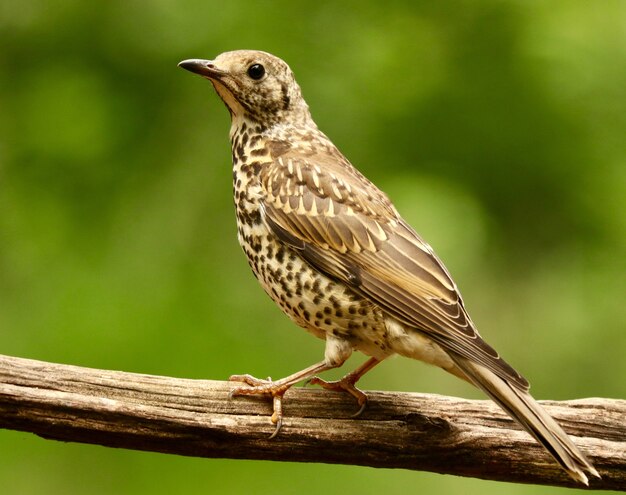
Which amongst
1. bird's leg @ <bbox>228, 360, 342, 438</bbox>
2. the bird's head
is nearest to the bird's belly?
bird's leg @ <bbox>228, 360, 342, 438</bbox>

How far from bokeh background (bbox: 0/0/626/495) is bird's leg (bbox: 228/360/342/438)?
1.40 ft

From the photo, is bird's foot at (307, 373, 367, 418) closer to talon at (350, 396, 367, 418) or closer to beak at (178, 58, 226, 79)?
talon at (350, 396, 367, 418)

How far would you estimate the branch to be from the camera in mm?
4062

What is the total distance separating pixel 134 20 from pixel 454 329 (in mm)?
2102

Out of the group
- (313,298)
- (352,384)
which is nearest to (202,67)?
(313,298)

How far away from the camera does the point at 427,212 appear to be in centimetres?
461

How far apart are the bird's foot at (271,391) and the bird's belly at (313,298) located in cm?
29

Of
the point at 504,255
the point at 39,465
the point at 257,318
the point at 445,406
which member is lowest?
the point at 39,465

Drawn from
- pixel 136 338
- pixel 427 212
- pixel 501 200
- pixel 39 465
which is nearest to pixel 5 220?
pixel 136 338

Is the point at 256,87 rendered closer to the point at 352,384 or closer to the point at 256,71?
the point at 256,71

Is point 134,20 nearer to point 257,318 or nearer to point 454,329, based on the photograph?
point 257,318

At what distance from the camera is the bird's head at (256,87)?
4895 millimetres

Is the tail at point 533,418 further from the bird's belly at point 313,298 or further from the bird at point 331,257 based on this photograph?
the bird's belly at point 313,298

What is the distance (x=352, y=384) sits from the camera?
4742mm
